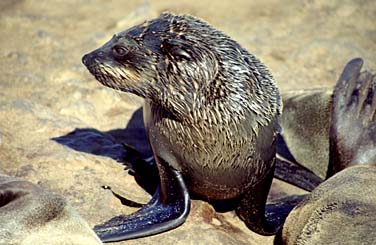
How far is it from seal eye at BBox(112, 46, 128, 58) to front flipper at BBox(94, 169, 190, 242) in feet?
2.30

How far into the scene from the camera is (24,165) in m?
4.96

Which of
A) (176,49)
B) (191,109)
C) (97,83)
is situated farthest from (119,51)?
(97,83)

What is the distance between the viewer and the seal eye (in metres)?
4.48

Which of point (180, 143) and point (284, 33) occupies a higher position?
point (180, 143)

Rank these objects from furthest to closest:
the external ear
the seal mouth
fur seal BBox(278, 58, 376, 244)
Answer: the seal mouth, the external ear, fur seal BBox(278, 58, 376, 244)

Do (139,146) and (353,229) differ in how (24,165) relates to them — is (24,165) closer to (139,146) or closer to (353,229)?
(139,146)

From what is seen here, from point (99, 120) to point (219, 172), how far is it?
1645mm

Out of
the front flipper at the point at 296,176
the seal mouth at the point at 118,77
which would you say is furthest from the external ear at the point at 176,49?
the front flipper at the point at 296,176

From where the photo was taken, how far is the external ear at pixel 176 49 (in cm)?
430

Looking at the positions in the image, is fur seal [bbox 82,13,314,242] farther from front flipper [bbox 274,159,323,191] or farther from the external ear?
front flipper [bbox 274,159,323,191]

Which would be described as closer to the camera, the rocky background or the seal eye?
the seal eye

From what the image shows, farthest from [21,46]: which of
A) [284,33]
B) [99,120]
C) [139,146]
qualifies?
[284,33]

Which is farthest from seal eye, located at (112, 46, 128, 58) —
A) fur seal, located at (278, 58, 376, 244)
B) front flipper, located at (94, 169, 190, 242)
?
fur seal, located at (278, 58, 376, 244)

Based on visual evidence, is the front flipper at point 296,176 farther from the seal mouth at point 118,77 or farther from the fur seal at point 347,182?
the seal mouth at point 118,77
